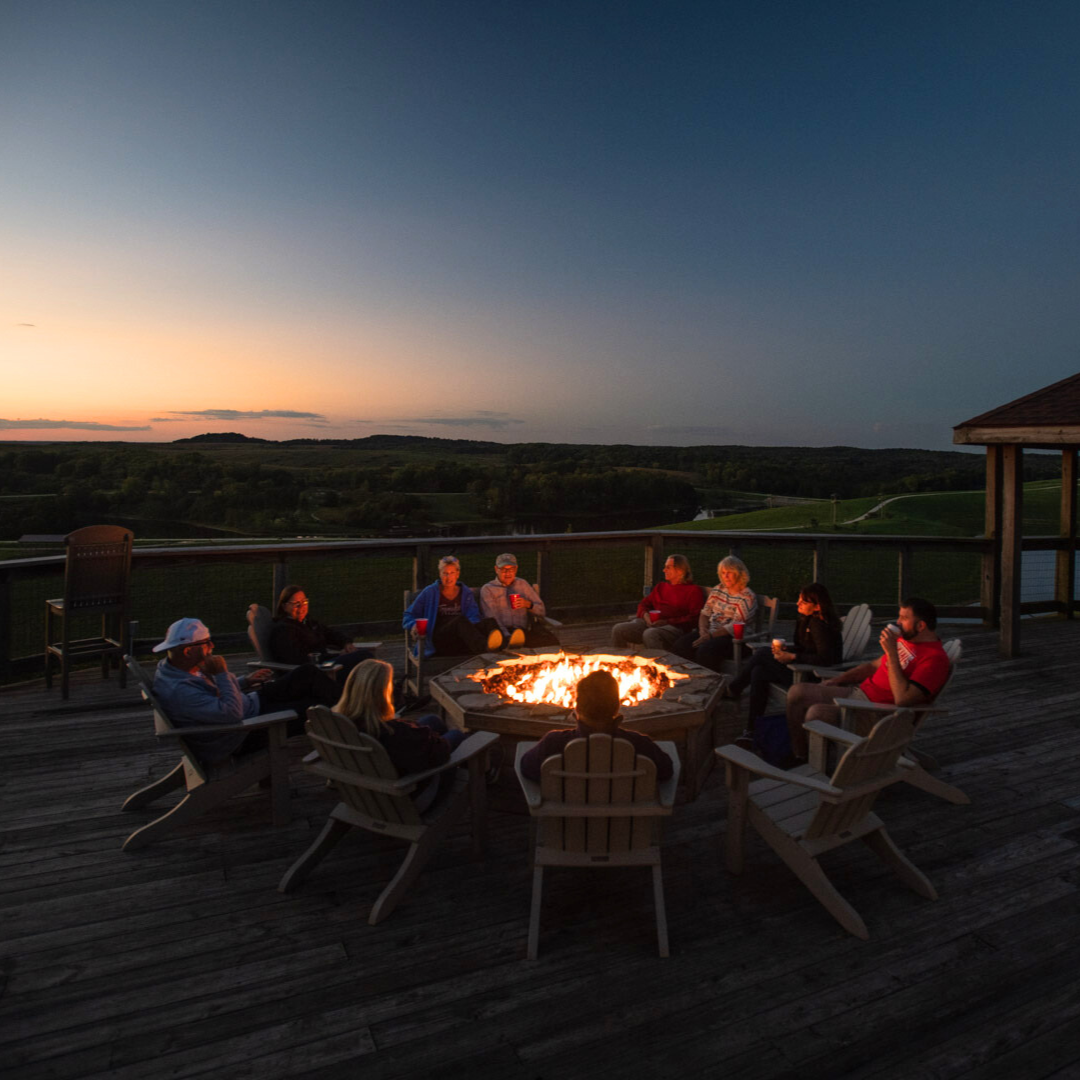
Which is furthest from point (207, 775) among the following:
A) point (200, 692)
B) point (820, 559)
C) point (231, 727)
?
point (820, 559)

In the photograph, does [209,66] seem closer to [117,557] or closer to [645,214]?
[117,557]

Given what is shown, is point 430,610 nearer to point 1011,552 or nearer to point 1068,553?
point 1011,552

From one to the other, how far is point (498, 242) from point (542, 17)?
3.80 metres

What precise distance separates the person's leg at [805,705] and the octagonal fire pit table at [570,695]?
423mm

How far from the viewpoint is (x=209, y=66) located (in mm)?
8539

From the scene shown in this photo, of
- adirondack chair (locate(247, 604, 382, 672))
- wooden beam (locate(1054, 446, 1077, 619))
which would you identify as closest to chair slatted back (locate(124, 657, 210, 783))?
adirondack chair (locate(247, 604, 382, 672))

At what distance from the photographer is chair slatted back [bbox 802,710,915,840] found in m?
2.65

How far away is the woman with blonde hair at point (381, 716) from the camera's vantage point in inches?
109

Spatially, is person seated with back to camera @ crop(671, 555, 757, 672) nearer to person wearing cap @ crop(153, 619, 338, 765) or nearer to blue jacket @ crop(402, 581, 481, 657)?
blue jacket @ crop(402, 581, 481, 657)

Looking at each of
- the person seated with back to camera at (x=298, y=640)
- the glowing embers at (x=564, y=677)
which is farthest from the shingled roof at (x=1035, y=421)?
the person seated with back to camera at (x=298, y=640)

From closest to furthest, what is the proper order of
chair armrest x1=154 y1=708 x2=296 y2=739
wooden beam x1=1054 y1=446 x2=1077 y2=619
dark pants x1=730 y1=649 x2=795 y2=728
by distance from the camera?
chair armrest x1=154 y1=708 x2=296 y2=739
dark pants x1=730 y1=649 x2=795 y2=728
wooden beam x1=1054 y1=446 x2=1077 y2=619

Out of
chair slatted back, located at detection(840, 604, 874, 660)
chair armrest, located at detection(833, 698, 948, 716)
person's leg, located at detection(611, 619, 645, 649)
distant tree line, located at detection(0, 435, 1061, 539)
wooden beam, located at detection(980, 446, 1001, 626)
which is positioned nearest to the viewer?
chair armrest, located at detection(833, 698, 948, 716)

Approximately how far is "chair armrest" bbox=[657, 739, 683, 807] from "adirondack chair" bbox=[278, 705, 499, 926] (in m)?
0.78

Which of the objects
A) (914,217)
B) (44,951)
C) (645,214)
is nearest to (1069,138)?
(914,217)
